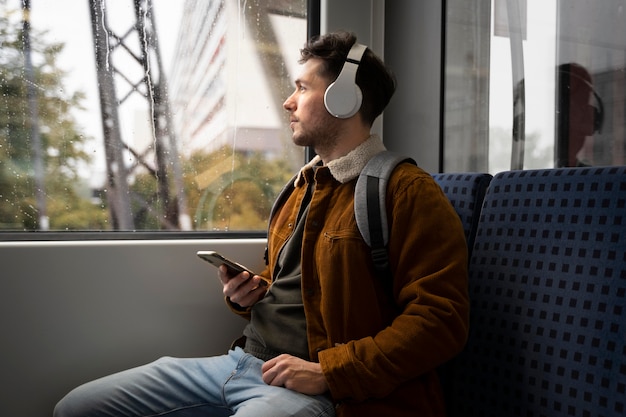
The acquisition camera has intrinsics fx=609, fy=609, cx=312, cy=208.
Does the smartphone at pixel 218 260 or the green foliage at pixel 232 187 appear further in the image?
the green foliage at pixel 232 187

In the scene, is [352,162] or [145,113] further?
[145,113]

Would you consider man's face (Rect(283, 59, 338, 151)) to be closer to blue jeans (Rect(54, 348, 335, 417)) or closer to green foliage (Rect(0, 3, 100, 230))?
blue jeans (Rect(54, 348, 335, 417))

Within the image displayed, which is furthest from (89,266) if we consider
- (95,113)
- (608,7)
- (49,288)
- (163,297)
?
(608,7)

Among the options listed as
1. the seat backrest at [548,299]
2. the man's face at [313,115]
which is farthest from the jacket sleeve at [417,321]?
the man's face at [313,115]

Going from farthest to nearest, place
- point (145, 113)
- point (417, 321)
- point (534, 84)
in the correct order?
point (145, 113) → point (534, 84) → point (417, 321)

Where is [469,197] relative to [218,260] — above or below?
above

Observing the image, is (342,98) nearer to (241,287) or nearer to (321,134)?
(321,134)

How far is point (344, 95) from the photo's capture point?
1562 mm

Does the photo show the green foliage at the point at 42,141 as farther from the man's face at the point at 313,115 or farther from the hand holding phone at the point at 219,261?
the man's face at the point at 313,115

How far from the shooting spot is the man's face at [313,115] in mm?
1603

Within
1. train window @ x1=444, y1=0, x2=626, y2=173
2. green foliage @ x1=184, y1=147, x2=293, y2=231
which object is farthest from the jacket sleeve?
green foliage @ x1=184, y1=147, x2=293, y2=231

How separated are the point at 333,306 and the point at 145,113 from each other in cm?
105

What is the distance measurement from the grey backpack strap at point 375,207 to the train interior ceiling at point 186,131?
1.89 feet

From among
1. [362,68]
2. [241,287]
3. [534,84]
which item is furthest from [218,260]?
[534,84]
